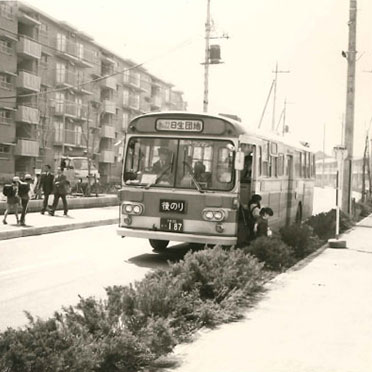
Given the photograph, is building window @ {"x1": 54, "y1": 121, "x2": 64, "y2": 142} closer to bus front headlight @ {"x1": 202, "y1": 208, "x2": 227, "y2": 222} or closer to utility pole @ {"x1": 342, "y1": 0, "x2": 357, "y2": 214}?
utility pole @ {"x1": 342, "y1": 0, "x2": 357, "y2": 214}

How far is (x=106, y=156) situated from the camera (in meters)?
68.4

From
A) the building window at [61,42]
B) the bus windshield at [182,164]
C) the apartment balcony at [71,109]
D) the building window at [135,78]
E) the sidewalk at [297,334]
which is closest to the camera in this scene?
the sidewalk at [297,334]

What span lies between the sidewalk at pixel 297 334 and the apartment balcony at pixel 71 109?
4937cm

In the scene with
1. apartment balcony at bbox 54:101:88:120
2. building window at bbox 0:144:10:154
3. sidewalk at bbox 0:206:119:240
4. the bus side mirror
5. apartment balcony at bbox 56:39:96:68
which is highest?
apartment balcony at bbox 56:39:96:68

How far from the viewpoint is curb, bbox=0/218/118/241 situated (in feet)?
51.9

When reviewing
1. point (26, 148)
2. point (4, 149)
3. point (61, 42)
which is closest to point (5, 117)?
point (4, 149)

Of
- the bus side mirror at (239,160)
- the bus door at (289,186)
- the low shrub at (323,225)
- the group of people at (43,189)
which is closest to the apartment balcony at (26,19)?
the group of people at (43,189)

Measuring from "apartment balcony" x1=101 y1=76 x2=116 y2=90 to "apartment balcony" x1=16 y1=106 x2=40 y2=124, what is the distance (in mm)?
17485

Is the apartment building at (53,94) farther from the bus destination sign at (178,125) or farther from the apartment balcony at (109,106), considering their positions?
the bus destination sign at (178,125)

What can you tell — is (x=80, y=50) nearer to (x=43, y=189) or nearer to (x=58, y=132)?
(x=58, y=132)

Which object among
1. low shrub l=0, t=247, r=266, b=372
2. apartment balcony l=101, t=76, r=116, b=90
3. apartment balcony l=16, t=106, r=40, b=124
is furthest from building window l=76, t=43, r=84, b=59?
low shrub l=0, t=247, r=266, b=372

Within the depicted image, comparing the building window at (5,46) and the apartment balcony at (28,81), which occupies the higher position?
the building window at (5,46)

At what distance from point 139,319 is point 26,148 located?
45680 mm

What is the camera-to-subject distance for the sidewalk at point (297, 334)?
518cm
